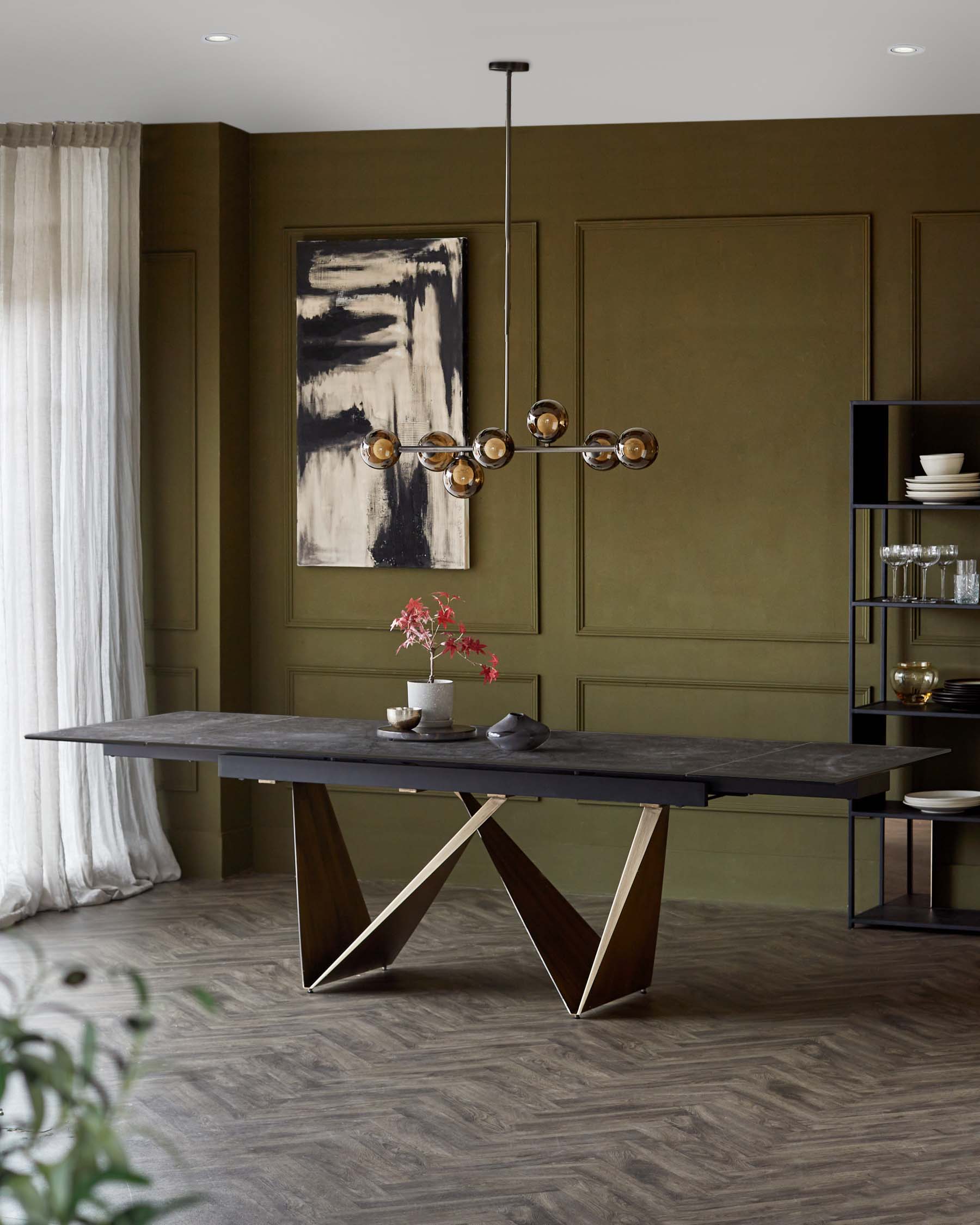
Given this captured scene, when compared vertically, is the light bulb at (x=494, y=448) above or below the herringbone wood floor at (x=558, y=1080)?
above

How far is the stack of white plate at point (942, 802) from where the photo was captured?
512 centimetres

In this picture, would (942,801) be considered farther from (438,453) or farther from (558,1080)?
(438,453)

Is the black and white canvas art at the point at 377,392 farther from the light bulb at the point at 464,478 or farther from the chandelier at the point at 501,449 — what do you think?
the light bulb at the point at 464,478

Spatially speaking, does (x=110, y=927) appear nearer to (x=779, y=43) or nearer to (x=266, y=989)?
(x=266, y=989)

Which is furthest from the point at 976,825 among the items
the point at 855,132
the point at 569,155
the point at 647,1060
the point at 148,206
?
the point at 148,206

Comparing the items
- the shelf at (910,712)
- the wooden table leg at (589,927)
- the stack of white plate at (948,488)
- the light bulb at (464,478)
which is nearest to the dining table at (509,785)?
the wooden table leg at (589,927)

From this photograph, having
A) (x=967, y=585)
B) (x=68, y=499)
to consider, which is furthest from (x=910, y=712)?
(x=68, y=499)

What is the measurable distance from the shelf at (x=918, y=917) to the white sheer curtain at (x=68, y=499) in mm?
2899

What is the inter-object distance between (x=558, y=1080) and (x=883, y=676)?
234 centimetres

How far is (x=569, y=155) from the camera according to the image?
5.70 m

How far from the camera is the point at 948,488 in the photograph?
16.9 feet

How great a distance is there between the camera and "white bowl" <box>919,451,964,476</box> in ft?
16.8

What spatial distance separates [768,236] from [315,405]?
1970 mm

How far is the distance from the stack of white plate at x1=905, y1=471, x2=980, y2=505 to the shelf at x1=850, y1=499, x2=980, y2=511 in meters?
0.02
